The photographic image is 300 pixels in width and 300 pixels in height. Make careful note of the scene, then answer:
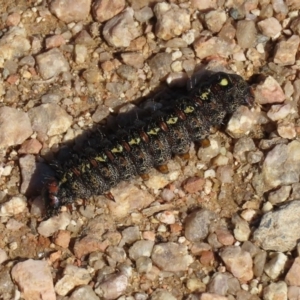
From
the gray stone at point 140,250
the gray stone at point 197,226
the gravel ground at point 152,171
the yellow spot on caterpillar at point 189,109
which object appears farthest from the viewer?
the yellow spot on caterpillar at point 189,109

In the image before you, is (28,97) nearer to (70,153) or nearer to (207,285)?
(70,153)

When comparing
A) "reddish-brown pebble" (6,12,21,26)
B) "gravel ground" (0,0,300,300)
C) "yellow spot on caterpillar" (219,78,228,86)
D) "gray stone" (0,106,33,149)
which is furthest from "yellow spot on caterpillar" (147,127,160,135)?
"reddish-brown pebble" (6,12,21,26)

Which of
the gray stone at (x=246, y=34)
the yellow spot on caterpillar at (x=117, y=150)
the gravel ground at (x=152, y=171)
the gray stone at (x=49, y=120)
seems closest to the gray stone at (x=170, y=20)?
the gravel ground at (x=152, y=171)

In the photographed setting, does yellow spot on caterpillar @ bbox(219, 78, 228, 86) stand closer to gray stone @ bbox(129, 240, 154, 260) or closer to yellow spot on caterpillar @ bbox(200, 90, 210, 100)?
yellow spot on caterpillar @ bbox(200, 90, 210, 100)

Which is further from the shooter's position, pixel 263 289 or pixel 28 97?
pixel 28 97

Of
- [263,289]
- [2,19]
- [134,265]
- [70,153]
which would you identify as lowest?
[263,289]

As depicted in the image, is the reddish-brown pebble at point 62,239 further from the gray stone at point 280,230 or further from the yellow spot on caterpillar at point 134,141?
the gray stone at point 280,230

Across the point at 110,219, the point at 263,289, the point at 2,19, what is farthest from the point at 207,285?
the point at 2,19
